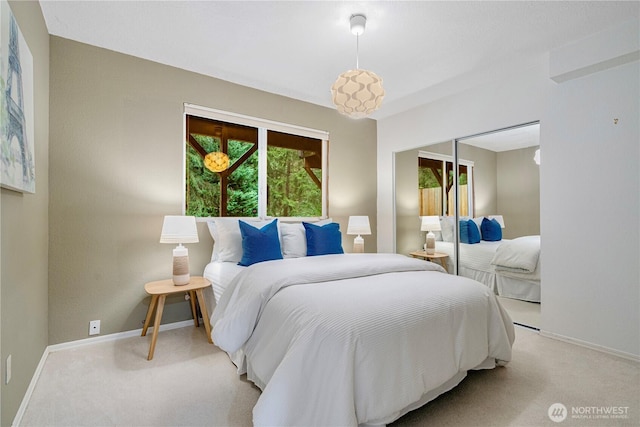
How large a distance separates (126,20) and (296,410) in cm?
286

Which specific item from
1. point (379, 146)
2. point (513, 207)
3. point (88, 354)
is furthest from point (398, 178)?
point (88, 354)

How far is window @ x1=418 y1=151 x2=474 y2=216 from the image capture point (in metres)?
3.51

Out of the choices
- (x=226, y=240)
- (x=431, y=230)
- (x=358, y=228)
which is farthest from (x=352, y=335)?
(x=431, y=230)

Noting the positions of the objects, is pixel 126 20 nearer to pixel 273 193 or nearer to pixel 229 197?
pixel 229 197

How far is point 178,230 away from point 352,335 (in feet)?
6.07

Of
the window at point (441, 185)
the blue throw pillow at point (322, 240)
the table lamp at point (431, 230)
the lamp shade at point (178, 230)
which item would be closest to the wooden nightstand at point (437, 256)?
the table lamp at point (431, 230)

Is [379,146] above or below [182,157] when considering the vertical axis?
above

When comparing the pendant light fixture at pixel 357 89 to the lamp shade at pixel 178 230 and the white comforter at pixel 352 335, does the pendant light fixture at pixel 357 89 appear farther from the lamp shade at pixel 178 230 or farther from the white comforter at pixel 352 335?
the lamp shade at pixel 178 230

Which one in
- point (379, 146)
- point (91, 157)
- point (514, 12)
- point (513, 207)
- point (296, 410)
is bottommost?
point (296, 410)

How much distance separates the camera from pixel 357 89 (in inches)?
84.2

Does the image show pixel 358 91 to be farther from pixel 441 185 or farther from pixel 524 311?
pixel 524 311

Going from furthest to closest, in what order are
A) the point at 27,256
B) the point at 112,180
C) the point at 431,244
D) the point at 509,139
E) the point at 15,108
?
the point at 431,244
the point at 509,139
the point at 112,180
the point at 27,256
the point at 15,108

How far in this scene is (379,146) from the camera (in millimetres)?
4570

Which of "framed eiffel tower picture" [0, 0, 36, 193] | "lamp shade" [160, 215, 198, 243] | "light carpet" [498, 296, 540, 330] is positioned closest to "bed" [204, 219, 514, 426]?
"lamp shade" [160, 215, 198, 243]
